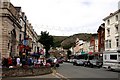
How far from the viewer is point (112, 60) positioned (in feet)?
141

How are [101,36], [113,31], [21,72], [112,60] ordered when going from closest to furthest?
[21,72] → [112,60] → [113,31] → [101,36]

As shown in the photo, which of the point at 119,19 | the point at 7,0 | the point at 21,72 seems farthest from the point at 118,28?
the point at 21,72

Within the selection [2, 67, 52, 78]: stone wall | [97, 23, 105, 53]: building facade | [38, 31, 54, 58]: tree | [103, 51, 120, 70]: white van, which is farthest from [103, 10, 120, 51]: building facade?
[2, 67, 52, 78]: stone wall

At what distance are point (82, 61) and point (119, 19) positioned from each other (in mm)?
12893

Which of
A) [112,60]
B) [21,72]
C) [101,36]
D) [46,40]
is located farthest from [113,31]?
[21,72]

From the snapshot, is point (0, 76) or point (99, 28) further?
point (99, 28)

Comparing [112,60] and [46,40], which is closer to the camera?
[112,60]

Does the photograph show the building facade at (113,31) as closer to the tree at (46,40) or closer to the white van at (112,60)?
the white van at (112,60)

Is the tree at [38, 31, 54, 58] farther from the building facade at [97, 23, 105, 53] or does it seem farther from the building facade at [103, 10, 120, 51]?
the building facade at [103, 10, 120, 51]

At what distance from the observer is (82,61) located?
69062 mm

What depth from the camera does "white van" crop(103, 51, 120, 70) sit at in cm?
4131

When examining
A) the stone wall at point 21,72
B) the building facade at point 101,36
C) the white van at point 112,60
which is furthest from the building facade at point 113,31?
the stone wall at point 21,72

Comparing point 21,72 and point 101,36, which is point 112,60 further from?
point 101,36

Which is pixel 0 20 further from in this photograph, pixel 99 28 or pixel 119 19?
pixel 99 28
